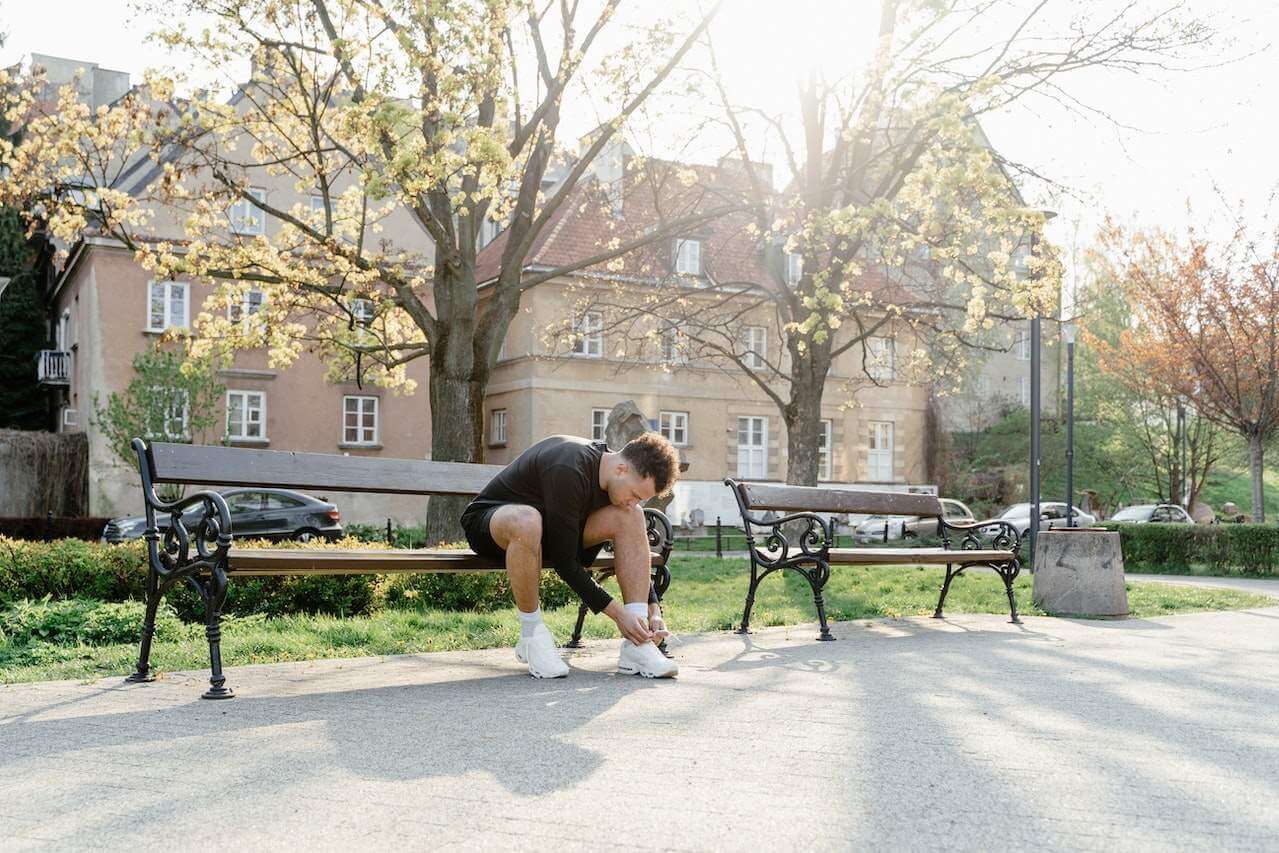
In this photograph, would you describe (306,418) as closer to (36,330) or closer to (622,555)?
(36,330)

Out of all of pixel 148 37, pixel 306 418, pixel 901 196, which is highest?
pixel 148 37

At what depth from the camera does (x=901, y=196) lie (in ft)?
55.4

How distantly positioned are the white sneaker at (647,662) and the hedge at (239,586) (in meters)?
3.21

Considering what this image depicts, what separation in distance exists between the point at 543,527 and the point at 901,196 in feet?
40.2

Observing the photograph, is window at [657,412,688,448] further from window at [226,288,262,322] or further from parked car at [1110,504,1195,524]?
parked car at [1110,504,1195,524]

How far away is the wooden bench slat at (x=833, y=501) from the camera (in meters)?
7.96

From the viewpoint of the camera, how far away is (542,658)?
5.94 meters

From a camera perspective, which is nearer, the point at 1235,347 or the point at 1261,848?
the point at 1261,848

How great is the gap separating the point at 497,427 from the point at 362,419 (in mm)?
3996

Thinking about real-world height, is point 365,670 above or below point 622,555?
below

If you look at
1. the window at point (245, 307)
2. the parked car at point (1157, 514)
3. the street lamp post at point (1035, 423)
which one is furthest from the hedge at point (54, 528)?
the parked car at point (1157, 514)

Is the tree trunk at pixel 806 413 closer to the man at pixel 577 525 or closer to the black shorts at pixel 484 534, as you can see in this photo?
the black shorts at pixel 484 534

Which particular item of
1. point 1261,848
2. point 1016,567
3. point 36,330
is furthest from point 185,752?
point 36,330

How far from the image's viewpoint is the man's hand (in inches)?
223
